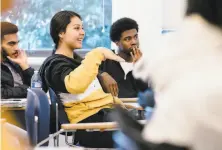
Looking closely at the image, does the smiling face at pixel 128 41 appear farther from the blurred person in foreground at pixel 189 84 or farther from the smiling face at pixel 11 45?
the blurred person in foreground at pixel 189 84

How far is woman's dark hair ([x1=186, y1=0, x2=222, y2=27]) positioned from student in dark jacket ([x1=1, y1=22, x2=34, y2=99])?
2.40 m

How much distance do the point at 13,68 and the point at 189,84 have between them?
286 cm

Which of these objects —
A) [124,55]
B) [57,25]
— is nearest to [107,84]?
[57,25]

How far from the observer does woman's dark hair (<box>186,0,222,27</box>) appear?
20.7 inches

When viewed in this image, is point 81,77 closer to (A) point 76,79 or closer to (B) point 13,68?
(A) point 76,79

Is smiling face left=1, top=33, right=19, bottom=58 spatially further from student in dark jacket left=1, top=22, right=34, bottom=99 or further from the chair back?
the chair back

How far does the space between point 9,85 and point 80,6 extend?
1.55 m

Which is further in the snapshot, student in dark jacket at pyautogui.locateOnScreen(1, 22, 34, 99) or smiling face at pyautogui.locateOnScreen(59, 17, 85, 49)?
student in dark jacket at pyautogui.locateOnScreen(1, 22, 34, 99)

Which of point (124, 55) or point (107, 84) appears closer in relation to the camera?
point (107, 84)

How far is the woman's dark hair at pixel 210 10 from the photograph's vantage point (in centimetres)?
53

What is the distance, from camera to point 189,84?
49 centimetres

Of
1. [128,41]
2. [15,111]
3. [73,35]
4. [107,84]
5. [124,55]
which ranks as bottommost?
[15,111]

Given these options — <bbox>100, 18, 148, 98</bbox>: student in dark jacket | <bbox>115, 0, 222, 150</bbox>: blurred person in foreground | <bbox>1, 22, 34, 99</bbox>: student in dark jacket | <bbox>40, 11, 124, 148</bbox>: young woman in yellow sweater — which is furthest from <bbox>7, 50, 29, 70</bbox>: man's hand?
<bbox>115, 0, 222, 150</bbox>: blurred person in foreground

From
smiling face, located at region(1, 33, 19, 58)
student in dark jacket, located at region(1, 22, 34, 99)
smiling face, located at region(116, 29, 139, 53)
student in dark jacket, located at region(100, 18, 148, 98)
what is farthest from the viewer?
smiling face, located at region(116, 29, 139, 53)
